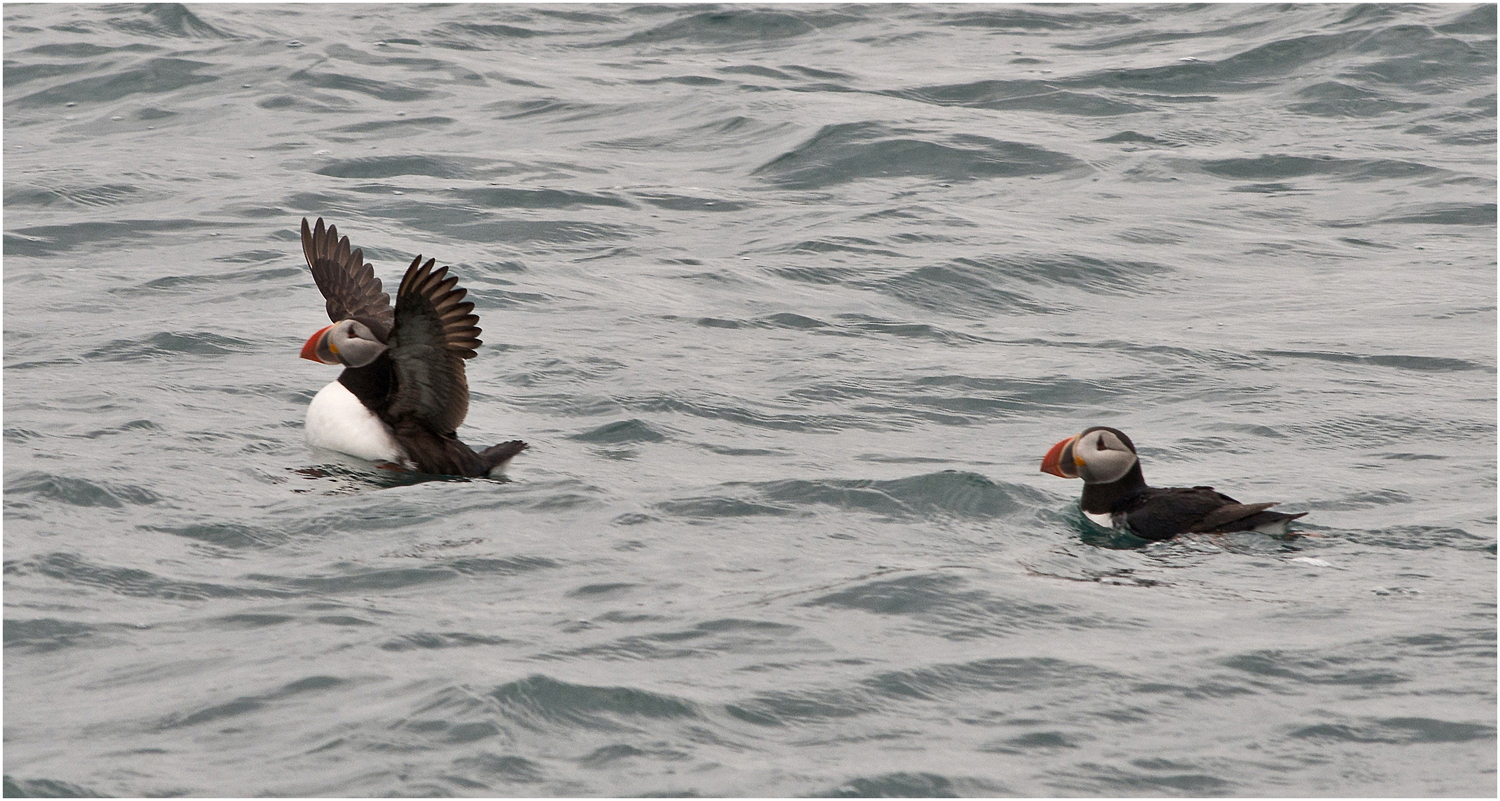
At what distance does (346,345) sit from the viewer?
24.5ft

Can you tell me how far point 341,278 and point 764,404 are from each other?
216 cm

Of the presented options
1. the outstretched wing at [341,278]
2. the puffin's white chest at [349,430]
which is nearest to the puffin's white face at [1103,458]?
the puffin's white chest at [349,430]

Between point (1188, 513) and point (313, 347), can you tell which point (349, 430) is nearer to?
point (313, 347)

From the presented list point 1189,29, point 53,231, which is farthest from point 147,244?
point 1189,29

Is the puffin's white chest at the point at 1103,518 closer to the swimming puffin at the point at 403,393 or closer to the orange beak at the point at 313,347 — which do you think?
the swimming puffin at the point at 403,393

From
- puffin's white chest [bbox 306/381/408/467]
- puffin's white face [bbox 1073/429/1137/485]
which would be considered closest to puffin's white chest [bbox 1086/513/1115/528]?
puffin's white face [bbox 1073/429/1137/485]

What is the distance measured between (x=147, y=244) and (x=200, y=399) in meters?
3.42

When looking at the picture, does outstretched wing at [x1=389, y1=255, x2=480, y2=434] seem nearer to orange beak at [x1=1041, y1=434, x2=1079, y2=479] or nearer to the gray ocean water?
the gray ocean water

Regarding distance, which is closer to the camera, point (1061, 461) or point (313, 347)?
point (1061, 461)

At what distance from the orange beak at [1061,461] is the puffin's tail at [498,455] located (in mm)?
2184

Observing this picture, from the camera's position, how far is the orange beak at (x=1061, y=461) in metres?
7.04

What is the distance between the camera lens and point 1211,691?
5059 millimetres

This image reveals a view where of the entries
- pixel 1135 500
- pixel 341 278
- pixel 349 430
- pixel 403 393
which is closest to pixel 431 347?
pixel 403 393

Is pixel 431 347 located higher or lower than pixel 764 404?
higher
